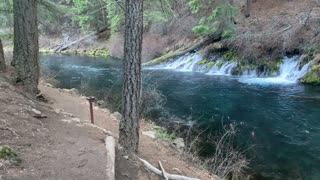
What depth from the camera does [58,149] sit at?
530 centimetres

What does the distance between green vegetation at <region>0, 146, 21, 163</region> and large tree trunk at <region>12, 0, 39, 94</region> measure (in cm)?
404

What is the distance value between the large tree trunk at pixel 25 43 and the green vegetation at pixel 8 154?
4.04 meters

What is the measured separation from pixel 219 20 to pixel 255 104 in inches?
428

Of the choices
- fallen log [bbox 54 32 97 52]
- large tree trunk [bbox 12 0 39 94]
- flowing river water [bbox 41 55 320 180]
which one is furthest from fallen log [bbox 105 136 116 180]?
fallen log [bbox 54 32 97 52]

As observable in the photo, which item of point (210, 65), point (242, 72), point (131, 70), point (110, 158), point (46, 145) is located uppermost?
point (131, 70)

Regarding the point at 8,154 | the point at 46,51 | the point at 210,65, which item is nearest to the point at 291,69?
the point at 210,65

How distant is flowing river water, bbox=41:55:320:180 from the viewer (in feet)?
29.8

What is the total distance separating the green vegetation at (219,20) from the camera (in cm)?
2333

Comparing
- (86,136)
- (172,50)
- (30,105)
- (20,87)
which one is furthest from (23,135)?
(172,50)

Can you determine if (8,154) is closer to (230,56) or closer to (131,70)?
(131,70)

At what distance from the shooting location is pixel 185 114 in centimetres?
1325

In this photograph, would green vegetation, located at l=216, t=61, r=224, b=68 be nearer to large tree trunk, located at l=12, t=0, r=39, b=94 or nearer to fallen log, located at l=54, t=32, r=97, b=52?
large tree trunk, located at l=12, t=0, r=39, b=94

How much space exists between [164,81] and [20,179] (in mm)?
15844

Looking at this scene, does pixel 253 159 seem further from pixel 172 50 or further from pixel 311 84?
pixel 172 50
